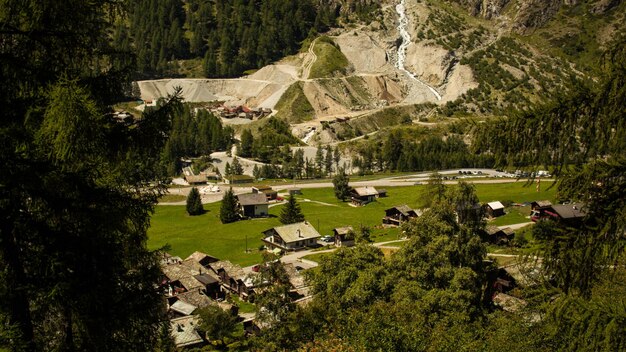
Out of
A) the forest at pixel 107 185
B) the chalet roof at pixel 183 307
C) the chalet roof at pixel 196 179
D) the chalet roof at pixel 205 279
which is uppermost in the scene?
the forest at pixel 107 185

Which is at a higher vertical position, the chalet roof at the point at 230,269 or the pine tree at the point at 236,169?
the pine tree at the point at 236,169

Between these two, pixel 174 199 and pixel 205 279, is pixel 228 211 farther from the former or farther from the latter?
pixel 205 279

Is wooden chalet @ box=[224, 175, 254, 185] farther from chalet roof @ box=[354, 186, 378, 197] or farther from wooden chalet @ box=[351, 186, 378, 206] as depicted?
chalet roof @ box=[354, 186, 378, 197]

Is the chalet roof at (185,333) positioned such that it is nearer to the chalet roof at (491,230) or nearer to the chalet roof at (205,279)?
the chalet roof at (205,279)

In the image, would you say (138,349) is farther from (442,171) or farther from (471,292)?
(442,171)

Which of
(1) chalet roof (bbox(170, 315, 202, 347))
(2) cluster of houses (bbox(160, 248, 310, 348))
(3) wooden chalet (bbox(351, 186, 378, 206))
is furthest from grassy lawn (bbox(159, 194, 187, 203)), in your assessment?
(1) chalet roof (bbox(170, 315, 202, 347))

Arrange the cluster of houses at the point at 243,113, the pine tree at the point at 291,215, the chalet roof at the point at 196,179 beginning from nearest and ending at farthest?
the pine tree at the point at 291,215, the chalet roof at the point at 196,179, the cluster of houses at the point at 243,113

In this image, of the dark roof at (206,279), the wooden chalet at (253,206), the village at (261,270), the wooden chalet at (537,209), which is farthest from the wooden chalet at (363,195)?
the dark roof at (206,279)

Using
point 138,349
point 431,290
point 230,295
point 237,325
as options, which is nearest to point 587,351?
point 138,349
